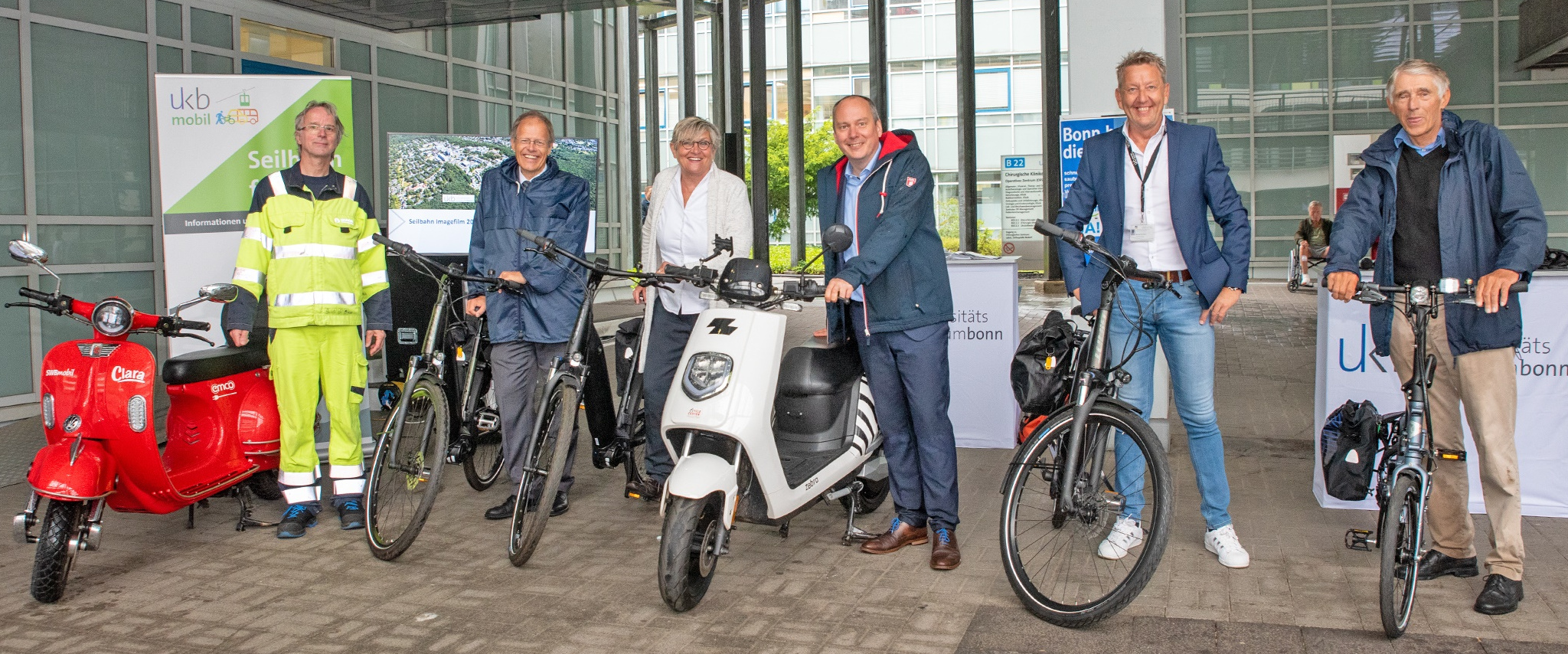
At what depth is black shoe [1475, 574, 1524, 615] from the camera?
11.9 ft

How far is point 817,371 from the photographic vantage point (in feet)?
14.9

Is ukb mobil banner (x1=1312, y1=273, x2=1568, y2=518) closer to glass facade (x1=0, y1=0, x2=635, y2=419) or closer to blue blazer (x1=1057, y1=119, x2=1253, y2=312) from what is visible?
blue blazer (x1=1057, y1=119, x2=1253, y2=312)

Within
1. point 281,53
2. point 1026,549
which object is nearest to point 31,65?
point 281,53

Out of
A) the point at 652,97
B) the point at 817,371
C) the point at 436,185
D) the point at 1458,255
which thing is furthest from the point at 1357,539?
the point at 652,97

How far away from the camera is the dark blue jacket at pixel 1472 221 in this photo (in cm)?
363

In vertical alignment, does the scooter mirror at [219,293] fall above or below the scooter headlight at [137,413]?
above

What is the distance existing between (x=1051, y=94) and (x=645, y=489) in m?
14.5

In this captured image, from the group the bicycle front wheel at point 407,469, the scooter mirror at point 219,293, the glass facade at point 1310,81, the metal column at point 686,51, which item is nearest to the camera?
the bicycle front wheel at point 407,469

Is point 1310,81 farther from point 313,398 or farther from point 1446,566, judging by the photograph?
point 313,398

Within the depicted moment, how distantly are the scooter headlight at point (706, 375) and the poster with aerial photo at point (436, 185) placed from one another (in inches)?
161

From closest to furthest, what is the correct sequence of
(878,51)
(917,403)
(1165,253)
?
(1165,253) < (917,403) < (878,51)

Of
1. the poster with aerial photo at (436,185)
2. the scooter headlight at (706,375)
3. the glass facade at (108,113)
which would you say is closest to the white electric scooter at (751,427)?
the scooter headlight at (706,375)

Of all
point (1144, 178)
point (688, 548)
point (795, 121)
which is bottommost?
point (688, 548)

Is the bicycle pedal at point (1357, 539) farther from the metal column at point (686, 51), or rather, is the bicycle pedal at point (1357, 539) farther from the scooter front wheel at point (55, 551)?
the metal column at point (686, 51)
